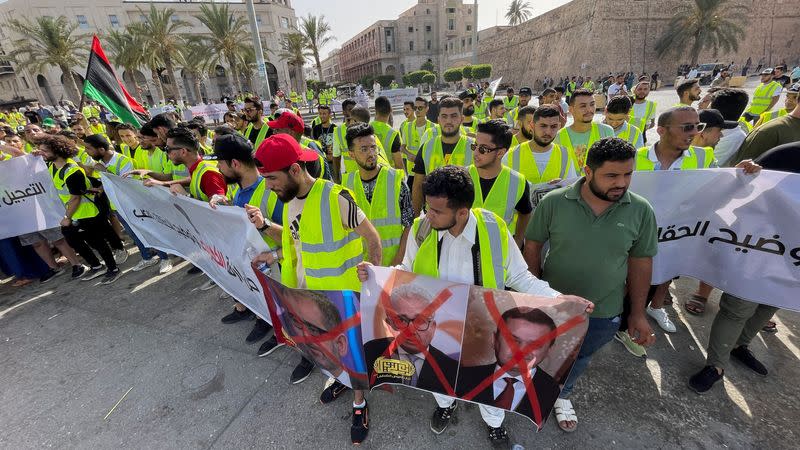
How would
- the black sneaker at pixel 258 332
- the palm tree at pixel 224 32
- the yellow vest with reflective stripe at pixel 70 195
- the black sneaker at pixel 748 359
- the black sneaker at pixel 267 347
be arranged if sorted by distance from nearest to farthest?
the black sneaker at pixel 748 359, the black sneaker at pixel 267 347, the black sneaker at pixel 258 332, the yellow vest with reflective stripe at pixel 70 195, the palm tree at pixel 224 32

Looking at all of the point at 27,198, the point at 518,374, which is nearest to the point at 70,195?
the point at 27,198

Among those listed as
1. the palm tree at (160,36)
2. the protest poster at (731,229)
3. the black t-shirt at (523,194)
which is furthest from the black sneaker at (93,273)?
the palm tree at (160,36)

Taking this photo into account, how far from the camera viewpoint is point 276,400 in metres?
2.79

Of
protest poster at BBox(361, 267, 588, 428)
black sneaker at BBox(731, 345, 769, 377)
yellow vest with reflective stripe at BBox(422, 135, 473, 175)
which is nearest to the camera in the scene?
protest poster at BBox(361, 267, 588, 428)

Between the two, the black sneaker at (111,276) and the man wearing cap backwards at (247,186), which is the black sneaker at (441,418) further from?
the black sneaker at (111,276)

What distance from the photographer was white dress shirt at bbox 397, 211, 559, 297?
1.91m

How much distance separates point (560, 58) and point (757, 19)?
2221 cm

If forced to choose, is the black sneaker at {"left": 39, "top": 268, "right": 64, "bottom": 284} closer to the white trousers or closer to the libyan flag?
the libyan flag

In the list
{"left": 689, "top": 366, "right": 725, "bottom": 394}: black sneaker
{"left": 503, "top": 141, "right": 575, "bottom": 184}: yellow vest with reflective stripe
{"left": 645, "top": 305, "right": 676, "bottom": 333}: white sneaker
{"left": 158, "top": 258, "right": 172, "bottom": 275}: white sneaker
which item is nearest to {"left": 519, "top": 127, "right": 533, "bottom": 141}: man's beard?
{"left": 503, "top": 141, "right": 575, "bottom": 184}: yellow vest with reflective stripe

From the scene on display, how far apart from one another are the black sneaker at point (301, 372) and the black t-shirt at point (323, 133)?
16.2 ft

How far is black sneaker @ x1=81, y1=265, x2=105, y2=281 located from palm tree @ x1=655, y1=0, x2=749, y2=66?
1876 inches

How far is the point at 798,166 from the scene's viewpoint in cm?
239

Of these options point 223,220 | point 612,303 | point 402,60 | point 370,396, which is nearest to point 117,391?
point 223,220

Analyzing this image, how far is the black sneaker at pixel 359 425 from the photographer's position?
2.40 m
